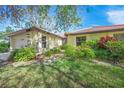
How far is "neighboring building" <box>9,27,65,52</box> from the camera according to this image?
18.0ft

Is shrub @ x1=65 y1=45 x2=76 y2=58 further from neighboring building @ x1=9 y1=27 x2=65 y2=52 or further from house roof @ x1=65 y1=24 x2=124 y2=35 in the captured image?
house roof @ x1=65 y1=24 x2=124 y2=35

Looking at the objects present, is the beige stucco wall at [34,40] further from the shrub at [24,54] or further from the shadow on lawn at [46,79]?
the shadow on lawn at [46,79]

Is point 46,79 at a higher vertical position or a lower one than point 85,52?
lower

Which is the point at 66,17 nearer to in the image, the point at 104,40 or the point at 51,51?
the point at 51,51

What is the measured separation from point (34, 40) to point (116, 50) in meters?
2.22

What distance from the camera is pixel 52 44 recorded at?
6020 millimetres

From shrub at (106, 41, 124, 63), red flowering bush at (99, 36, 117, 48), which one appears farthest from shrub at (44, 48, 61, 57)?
shrub at (106, 41, 124, 63)

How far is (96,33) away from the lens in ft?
19.9

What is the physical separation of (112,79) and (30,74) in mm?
1731

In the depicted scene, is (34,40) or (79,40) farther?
(34,40)

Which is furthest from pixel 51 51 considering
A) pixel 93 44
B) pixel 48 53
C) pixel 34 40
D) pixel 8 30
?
pixel 8 30

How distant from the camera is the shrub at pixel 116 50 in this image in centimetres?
554

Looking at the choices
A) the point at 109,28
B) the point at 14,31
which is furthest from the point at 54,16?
the point at 109,28
